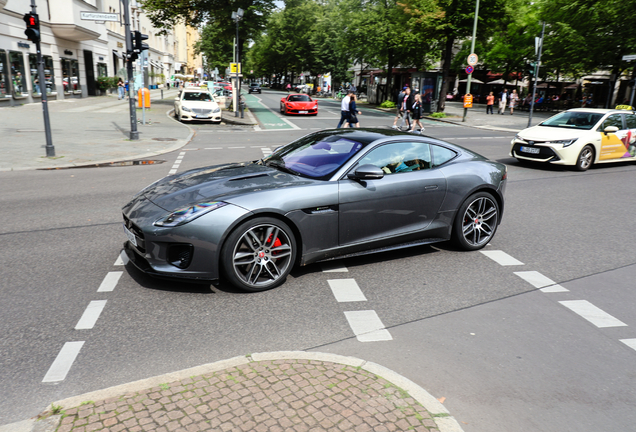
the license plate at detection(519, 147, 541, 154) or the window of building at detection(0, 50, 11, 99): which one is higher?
the window of building at detection(0, 50, 11, 99)

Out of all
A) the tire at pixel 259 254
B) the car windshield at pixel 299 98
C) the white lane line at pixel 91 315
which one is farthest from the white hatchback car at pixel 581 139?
the car windshield at pixel 299 98

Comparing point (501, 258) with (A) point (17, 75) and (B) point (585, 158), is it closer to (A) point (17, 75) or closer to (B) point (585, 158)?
(B) point (585, 158)

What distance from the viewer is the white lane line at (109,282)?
469cm

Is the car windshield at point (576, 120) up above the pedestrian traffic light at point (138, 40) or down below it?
below

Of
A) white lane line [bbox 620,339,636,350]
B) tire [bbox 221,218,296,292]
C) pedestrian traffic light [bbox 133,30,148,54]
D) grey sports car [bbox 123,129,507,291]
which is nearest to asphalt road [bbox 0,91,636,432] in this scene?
white lane line [bbox 620,339,636,350]

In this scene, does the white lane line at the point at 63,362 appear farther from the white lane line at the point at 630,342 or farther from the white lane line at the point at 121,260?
the white lane line at the point at 630,342

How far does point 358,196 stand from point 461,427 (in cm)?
263

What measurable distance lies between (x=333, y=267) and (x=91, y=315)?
2.45 metres

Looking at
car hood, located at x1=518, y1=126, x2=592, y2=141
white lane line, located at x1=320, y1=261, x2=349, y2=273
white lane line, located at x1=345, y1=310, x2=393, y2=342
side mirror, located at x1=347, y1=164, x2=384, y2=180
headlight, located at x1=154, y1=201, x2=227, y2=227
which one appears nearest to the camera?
white lane line, located at x1=345, y1=310, x2=393, y2=342

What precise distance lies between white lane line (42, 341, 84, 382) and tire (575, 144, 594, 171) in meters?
12.3

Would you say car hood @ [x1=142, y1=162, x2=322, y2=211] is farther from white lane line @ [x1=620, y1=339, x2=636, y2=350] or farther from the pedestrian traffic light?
the pedestrian traffic light

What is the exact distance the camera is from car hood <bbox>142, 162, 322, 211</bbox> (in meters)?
4.62

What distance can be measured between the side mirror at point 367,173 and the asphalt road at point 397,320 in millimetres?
1031

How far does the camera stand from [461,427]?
→ 289cm
